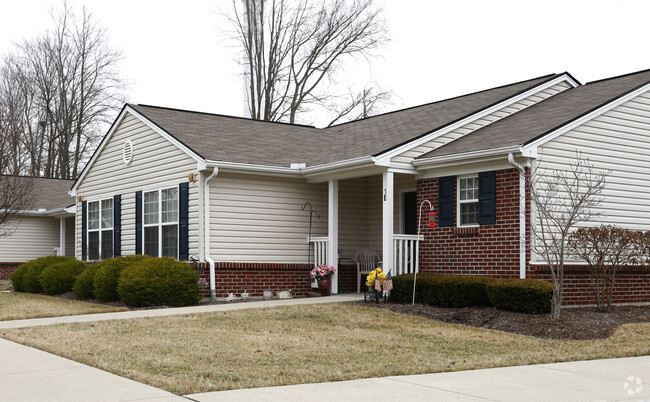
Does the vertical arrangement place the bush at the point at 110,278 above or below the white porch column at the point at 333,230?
below

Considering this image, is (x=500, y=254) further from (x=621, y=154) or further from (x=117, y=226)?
(x=117, y=226)

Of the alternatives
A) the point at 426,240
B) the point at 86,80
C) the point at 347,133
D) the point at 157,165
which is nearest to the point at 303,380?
the point at 426,240

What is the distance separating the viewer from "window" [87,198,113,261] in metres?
19.7

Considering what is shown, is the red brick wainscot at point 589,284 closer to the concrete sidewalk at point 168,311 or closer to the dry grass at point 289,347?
the dry grass at point 289,347

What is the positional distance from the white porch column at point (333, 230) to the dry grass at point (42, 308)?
452 cm

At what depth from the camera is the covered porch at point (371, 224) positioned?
48.5 feet

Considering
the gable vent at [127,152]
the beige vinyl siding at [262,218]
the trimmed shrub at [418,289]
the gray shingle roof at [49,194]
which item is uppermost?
the gable vent at [127,152]

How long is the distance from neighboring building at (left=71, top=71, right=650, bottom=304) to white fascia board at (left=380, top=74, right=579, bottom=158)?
0.03m

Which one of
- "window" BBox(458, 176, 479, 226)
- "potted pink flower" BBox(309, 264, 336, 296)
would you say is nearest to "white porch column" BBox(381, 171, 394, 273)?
"window" BBox(458, 176, 479, 226)

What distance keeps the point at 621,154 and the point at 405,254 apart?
15.6 feet

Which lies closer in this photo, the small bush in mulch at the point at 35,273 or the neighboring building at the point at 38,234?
the small bush in mulch at the point at 35,273

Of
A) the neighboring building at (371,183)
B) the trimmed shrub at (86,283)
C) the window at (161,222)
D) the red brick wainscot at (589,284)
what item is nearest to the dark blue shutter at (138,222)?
the neighboring building at (371,183)

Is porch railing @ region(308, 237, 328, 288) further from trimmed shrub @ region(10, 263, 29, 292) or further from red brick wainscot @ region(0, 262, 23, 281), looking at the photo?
red brick wainscot @ region(0, 262, 23, 281)

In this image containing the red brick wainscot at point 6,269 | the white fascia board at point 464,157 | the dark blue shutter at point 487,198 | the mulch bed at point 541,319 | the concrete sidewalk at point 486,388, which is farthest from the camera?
the red brick wainscot at point 6,269
